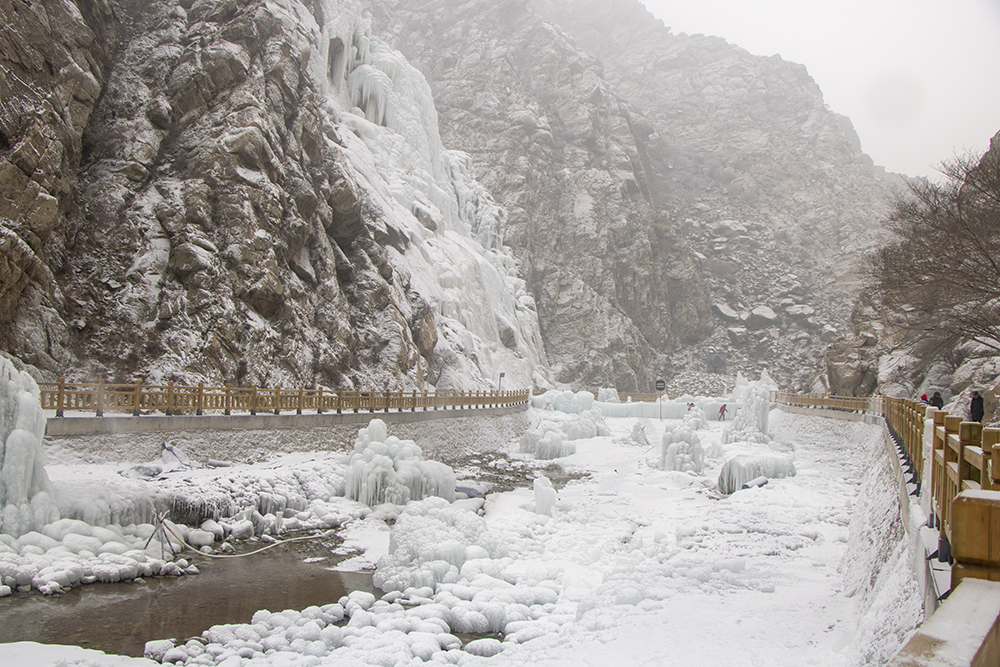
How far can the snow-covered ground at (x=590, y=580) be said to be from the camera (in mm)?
8656

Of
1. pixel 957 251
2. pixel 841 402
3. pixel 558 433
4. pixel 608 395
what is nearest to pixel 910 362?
pixel 841 402

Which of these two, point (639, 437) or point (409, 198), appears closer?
point (639, 437)

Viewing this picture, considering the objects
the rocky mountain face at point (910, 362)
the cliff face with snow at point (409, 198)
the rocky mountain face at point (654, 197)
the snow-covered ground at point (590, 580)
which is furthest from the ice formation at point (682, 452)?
the rocky mountain face at point (654, 197)

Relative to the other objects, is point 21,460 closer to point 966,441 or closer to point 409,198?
point 966,441

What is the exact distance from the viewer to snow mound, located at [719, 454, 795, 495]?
2194 cm

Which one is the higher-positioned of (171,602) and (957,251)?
(957,251)

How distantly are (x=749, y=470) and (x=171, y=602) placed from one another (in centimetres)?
1836

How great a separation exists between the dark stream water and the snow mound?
13.8m

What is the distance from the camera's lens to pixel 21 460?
42.6ft

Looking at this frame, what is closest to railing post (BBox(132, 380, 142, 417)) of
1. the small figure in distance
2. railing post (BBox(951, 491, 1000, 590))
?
railing post (BBox(951, 491, 1000, 590))

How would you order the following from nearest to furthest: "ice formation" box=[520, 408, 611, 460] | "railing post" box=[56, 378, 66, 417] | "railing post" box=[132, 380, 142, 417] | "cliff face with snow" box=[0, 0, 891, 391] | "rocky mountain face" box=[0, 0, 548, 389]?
"railing post" box=[56, 378, 66, 417], "railing post" box=[132, 380, 142, 417], "rocky mountain face" box=[0, 0, 548, 389], "cliff face with snow" box=[0, 0, 891, 391], "ice formation" box=[520, 408, 611, 460]

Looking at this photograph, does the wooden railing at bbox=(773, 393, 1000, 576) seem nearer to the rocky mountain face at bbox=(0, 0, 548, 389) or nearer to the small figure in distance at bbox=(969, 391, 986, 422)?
the small figure in distance at bbox=(969, 391, 986, 422)

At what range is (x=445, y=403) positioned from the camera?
33.8m

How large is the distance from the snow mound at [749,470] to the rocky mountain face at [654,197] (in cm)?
5231
